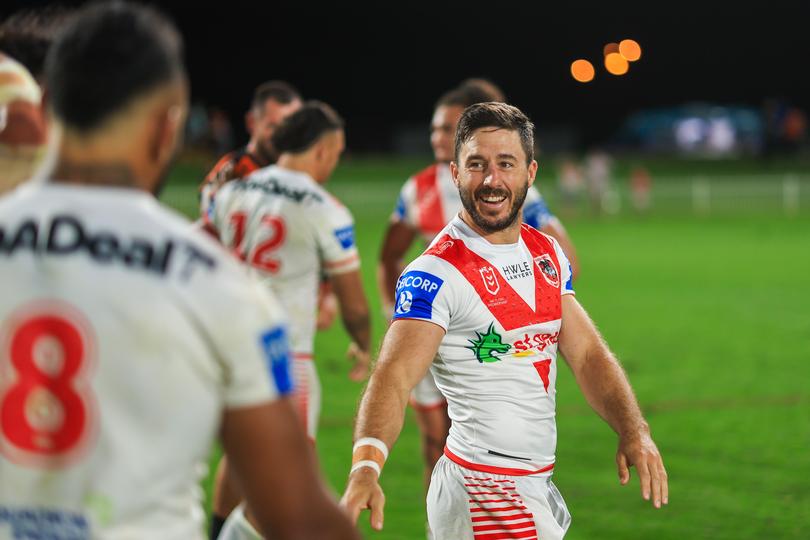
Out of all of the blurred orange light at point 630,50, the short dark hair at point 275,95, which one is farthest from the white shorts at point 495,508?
the blurred orange light at point 630,50

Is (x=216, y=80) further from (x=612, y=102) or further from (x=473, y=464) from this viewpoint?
(x=473, y=464)

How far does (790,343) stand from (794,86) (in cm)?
5090

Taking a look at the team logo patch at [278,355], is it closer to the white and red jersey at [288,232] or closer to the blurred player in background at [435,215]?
the white and red jersey at [288,232]

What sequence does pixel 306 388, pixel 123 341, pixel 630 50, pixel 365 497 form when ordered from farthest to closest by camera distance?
pixel 630 50, pixel 306 388, pixel 365 497, pixel 123 341

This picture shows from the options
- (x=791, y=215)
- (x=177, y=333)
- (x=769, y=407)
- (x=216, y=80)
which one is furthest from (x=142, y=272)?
(x=216, y=80)

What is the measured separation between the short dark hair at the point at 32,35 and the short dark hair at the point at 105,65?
2474mm

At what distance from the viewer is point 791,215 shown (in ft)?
119

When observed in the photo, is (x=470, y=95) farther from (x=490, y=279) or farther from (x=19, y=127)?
(x=19, y=127)

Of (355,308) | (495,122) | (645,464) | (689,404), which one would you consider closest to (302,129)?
(355,308)

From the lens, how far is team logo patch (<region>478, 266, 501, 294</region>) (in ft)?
13.2

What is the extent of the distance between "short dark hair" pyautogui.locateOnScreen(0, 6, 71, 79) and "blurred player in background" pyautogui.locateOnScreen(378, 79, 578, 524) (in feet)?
8.34

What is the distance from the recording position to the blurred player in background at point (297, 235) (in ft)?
18.9

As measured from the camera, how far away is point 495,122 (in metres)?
4.13

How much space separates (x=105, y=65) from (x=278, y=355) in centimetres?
65
